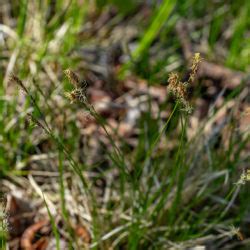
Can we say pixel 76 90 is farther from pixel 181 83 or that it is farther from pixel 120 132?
pixel 120 132

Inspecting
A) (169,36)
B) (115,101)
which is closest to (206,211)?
(115,101)

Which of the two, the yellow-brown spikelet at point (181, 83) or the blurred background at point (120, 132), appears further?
the blurred background at point (120, 132)

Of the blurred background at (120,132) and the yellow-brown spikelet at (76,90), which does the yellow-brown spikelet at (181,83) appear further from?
the yellow-brown spikelet at (76,90)

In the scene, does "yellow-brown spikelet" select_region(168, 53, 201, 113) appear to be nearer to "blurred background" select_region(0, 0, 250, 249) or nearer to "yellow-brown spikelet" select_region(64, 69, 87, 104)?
"blurred background" select_region(0, 0, 250, 249)

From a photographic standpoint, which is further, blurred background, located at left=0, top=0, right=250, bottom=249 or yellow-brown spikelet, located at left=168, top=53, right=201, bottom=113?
blurred background, located at left=0, top=0, right=250, bottom=249

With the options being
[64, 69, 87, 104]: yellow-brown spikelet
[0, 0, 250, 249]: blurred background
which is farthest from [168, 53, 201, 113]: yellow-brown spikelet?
[64, 69, 87, 104]: yellow-brown spikelet

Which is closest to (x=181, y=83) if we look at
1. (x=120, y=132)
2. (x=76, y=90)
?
(x=76, y=90)

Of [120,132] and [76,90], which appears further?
[120,132]

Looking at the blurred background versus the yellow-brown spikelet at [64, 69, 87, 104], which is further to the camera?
the blurred background

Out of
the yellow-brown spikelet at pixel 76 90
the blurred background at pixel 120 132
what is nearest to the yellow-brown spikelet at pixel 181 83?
the blurred background at pixel 120 132
